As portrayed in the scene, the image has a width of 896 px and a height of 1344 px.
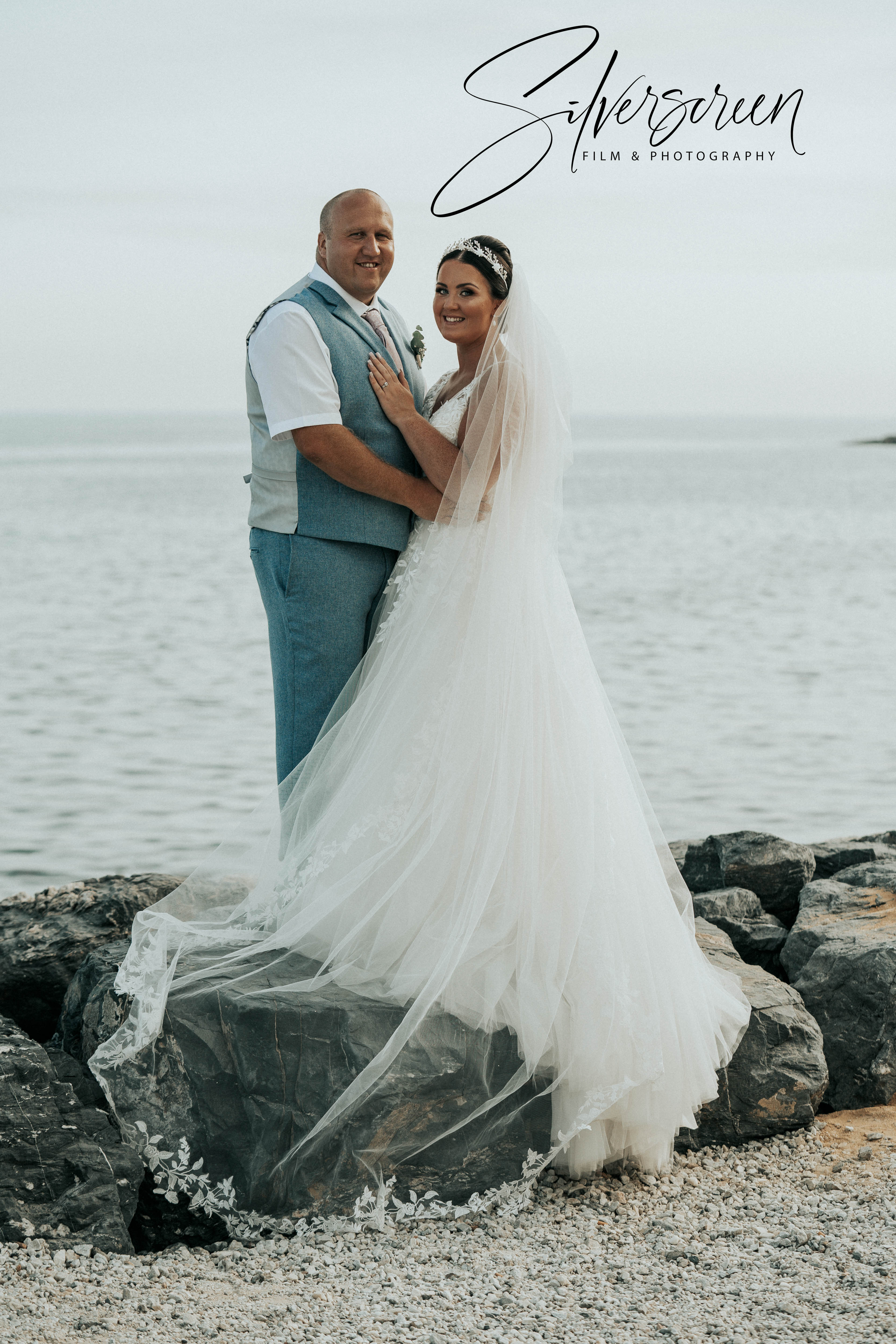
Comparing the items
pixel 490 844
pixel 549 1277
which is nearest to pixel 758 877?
pixel 490 844

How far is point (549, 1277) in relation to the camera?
109 inches

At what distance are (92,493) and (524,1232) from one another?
39.7 metres

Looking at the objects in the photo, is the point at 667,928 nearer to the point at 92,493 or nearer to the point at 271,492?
the point at 271,492

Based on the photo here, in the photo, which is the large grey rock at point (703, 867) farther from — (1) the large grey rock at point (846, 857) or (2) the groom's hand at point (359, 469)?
(2) the groom's hand at point (359, 469)

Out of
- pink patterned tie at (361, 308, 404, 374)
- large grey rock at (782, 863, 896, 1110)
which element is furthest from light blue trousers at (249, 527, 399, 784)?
large grey rock at (782, 863, 896, 1110)

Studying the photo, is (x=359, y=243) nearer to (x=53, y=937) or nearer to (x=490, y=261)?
(x=490, y=261)

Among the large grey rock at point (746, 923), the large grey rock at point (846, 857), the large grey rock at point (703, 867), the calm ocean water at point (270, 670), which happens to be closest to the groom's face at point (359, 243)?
the large grey rock at point (746, 923)

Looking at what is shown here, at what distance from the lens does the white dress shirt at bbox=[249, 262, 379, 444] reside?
11.1ft

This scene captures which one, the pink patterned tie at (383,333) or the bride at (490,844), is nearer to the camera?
the bride at (490,844)

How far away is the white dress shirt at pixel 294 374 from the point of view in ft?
11.1

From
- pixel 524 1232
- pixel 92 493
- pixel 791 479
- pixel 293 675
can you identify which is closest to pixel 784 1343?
pixel 524 1232

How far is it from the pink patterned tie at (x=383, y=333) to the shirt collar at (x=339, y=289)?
0.05 feet

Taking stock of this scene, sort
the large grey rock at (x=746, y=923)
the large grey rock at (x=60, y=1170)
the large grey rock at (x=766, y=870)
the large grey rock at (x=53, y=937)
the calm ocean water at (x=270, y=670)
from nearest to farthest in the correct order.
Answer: the large grey rock at (x=60, y=1170)
the large grey rock at (x=53, y=937)
the large grey rock at (x=746, y=923)
the large grey rock at (x=766, y=870)
the calm ocean water at (x=270, y=670)

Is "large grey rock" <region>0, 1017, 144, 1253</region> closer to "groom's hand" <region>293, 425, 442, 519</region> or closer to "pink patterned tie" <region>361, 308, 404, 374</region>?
"groom's hand" <region>293, 425, 442, 519</region>
